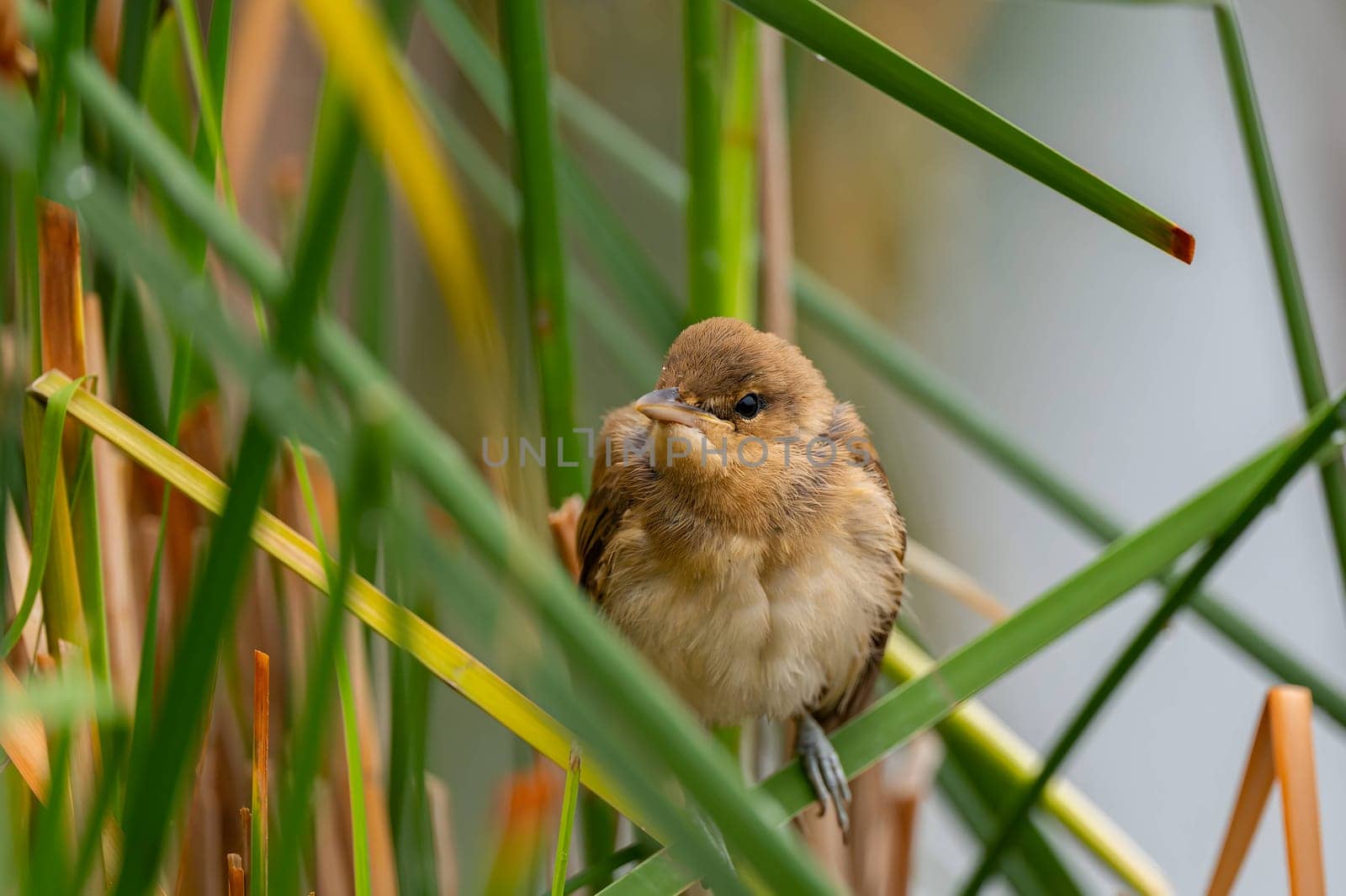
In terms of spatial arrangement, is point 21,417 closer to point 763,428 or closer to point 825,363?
point 763,428

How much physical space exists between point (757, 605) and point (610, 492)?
0.64ft

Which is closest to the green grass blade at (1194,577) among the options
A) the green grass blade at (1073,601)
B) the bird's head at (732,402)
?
the green grass blade at (1073,601)

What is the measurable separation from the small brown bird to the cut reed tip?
42 centimetres

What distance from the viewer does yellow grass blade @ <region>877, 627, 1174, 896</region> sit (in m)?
1.08

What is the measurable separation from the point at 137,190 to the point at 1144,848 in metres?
2.57

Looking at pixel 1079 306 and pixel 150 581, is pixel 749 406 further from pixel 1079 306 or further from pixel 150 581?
pixel 1079 306

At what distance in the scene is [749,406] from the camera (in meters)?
1.03

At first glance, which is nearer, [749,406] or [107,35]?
[107,35]

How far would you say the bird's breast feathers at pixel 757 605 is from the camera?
1.03m

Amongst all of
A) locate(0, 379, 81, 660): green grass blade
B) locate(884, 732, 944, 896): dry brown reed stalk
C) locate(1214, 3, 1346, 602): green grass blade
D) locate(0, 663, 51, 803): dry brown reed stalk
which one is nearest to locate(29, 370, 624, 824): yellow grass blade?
locate(0, 379, 81, 660): green grass blade

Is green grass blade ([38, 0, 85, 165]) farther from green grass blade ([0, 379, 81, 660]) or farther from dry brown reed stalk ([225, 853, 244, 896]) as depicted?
dry brown reed stalk ([225, 853, 244, 896])

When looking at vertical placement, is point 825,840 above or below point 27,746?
below

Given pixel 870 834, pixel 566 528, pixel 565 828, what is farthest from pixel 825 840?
pixel 565 828

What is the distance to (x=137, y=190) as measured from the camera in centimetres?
91
